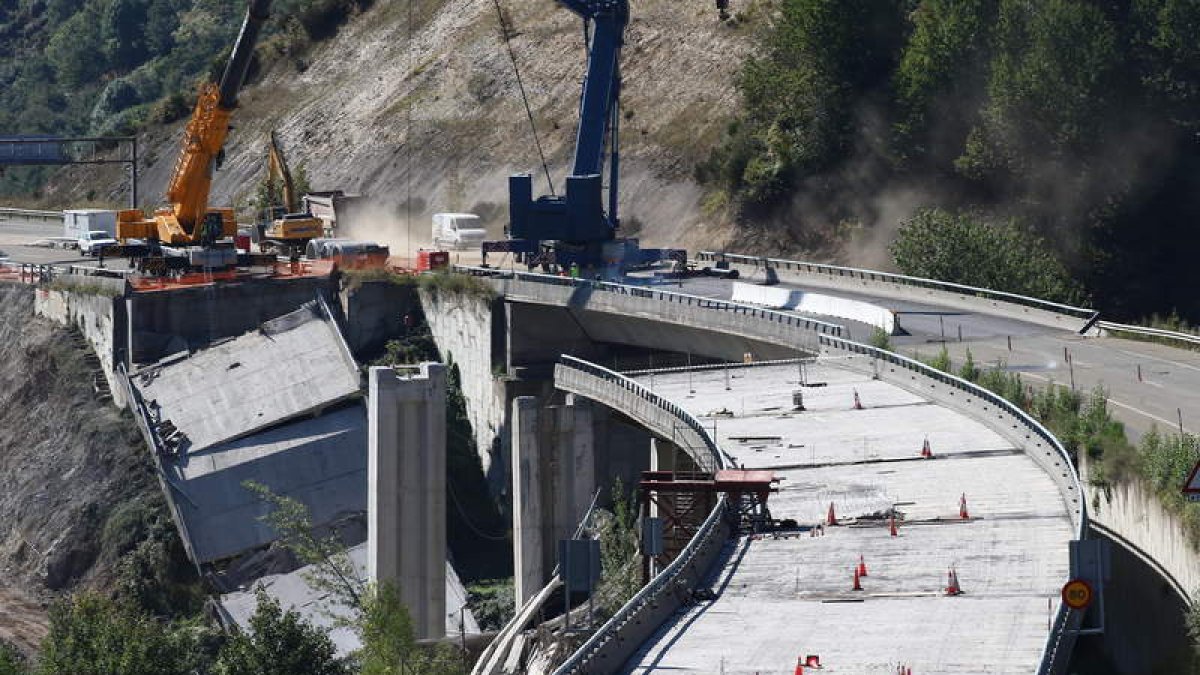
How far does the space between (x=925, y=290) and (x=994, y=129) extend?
1864 cm

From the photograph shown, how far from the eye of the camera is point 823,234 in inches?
4072

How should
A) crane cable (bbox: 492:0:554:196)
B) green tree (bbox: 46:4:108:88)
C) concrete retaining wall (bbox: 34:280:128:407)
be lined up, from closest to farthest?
concrete retaining wall (bbox: 34:280:128:407)
crane cable (bbox: 492:0:554:196)
green tree (bbox: 46:4:108:88)

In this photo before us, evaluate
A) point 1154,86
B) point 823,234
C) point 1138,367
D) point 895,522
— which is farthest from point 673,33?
point 895,522

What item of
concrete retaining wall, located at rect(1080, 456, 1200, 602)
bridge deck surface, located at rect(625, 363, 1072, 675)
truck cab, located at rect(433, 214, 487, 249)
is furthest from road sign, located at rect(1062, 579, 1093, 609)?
truck cab, located at rect(433, 214, 487, 249)

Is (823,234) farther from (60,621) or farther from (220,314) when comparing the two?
(60,621)

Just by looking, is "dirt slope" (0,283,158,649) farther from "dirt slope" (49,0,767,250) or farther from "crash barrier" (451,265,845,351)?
"dirt slope" (49,0,767,250)

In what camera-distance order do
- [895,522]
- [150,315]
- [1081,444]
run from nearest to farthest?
[895,522], [1081,444], [150,315]

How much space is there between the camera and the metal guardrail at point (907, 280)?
74331 mm

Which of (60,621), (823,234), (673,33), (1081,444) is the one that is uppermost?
(673,33)

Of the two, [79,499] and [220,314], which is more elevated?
[220,314]

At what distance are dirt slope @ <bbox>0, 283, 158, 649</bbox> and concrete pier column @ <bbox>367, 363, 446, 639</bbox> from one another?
1287cm

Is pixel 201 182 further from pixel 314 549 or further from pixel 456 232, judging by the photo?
pixel 314 549

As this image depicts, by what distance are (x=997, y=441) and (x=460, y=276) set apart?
36386 mm

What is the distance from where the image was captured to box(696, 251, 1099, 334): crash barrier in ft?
241
